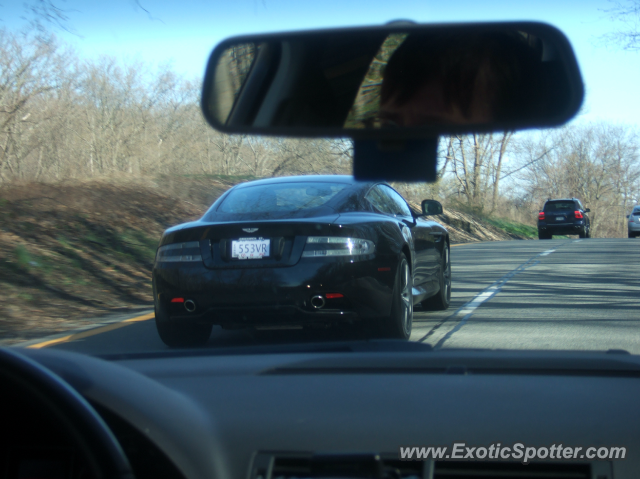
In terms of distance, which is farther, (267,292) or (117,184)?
(117,184)

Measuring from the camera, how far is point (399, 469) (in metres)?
2.16

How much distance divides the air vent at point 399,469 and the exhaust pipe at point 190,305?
3422mm

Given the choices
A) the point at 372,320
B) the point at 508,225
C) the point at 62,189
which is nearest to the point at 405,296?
the point at 372,320

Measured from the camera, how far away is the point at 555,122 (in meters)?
3.10

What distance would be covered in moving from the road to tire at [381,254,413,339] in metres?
0.20

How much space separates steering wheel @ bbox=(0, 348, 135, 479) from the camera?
1724mm

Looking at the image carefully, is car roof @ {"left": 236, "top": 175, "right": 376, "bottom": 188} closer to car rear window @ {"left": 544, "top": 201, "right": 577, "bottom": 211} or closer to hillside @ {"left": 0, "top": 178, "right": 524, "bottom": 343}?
hillside @ {"left": 0, "top": 178, "right": 524, "bottom": 343}

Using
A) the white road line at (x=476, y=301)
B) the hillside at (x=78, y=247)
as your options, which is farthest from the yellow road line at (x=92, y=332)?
the white road line at (x=476, y=301)

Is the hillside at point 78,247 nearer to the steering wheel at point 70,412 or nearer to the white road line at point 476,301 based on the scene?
the white road line at point 476,301

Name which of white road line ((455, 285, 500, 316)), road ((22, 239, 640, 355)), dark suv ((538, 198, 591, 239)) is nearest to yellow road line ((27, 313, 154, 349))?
road ((22, 239, 640, 355))

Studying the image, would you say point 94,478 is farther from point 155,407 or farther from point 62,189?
point 62,189

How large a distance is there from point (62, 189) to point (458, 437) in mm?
16262

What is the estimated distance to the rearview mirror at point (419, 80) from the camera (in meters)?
2.89

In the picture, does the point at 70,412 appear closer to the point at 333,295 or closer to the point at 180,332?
the point at 333,295
